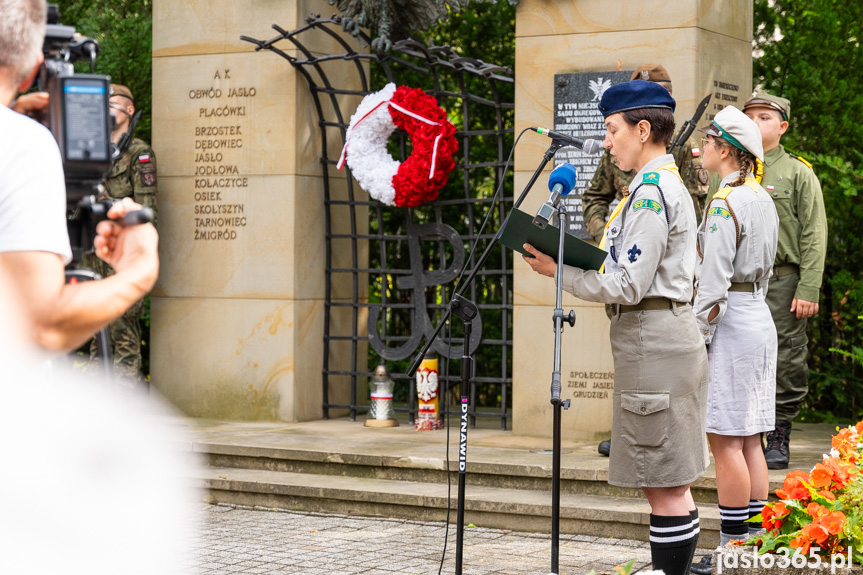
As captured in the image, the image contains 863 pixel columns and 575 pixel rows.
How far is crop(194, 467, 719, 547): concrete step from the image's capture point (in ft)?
19.1

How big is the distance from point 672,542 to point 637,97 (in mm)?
1549

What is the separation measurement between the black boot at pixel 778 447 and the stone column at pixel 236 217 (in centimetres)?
358

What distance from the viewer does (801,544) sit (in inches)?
152

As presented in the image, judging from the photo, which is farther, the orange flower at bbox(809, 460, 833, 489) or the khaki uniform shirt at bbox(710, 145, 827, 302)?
the khaki uniform shirt at bbox(710, 145, 827, 302)

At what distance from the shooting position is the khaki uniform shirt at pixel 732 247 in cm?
461

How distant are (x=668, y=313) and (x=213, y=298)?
5313 mm

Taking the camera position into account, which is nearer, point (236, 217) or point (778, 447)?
point (778, 447)

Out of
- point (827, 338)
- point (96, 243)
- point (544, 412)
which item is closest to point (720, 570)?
point (96, 243)

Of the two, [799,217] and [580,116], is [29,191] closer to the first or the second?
[799,217]

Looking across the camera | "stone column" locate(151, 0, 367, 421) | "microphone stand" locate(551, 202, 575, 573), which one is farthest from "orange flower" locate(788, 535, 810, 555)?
"stone column" locate(151, 0, 367, 421)

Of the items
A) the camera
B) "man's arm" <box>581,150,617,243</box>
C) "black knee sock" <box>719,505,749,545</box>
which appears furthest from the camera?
"man's arm" <box>581,150,617,243</box>

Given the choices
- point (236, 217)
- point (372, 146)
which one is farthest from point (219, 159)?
point (372, 146)

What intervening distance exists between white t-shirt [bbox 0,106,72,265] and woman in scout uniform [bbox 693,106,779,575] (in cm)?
343

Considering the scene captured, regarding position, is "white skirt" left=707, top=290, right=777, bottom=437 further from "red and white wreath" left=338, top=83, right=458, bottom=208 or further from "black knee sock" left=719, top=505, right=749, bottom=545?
"red and white wreath" left=338, top=83, right=458, bottom=208
